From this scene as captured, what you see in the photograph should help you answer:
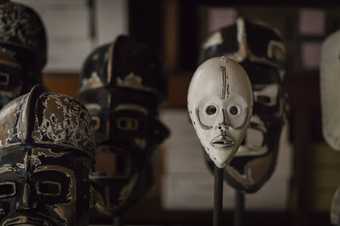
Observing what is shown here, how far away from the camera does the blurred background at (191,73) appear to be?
1494mm

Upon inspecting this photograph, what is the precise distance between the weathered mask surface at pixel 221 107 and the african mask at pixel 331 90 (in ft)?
0.90

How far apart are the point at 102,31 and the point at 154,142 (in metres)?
0.42

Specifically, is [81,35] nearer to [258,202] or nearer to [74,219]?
[258,202]

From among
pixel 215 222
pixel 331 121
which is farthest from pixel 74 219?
pixel 331 121

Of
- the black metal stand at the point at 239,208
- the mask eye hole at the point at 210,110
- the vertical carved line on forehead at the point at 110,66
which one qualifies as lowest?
the black metal stand at the point at 239,208

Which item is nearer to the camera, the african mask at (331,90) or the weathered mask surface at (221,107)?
the weathered mask surface at (221,107)

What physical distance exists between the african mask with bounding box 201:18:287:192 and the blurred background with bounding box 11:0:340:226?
333 millimetres

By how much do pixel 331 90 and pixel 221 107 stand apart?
315 millimetres

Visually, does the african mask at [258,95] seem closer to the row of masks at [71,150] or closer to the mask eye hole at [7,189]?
the row of masks at [71,150]

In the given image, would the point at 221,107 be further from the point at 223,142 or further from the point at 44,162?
the point at 44,162

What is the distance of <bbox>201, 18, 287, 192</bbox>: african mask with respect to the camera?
1117 millimetres

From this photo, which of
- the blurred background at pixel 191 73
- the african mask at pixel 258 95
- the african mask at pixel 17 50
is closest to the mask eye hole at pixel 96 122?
the african mask at pixel 17 50

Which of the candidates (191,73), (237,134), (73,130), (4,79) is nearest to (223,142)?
(237,134)

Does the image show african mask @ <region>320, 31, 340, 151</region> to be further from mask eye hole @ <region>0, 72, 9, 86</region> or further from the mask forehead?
mask eye hole @ <region>0, 72, 9, 86</region>
